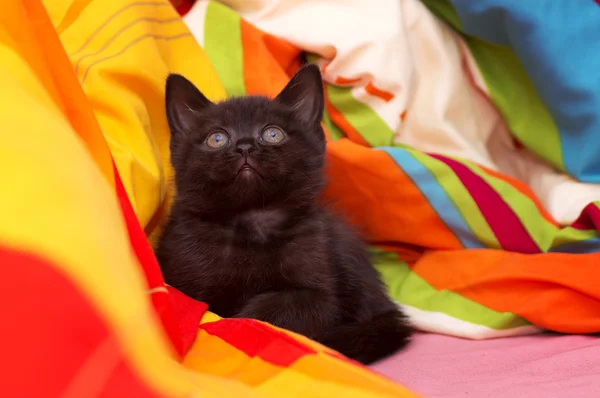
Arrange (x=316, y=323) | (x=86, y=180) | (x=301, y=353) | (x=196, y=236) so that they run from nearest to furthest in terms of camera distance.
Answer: (x=86, y=180), (x=301, y=353), (x=316, y=323), (x=196, y=236)

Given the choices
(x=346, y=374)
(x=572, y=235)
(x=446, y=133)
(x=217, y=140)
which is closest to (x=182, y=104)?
(x=217, y=140)

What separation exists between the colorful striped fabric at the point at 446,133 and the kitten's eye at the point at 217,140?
38 centimetres

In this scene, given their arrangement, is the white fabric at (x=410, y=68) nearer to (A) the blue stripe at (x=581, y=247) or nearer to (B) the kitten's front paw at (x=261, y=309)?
(A) the blue stripe at (x=581, y=247)

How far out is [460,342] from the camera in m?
1.33

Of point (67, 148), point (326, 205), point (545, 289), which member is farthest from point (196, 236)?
point (545, 289)

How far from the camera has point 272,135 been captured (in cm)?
133

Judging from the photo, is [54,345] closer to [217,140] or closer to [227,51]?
[217,140]

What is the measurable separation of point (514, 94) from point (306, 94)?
0.64 meters

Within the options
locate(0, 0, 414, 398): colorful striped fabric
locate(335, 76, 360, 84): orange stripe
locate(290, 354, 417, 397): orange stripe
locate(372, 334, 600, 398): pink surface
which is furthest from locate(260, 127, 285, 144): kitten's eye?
locate(290, 354, 417, 397): orange stripe

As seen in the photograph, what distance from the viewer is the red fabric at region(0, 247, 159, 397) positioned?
509mm

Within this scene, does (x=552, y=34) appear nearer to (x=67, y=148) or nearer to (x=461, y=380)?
(x=461, y=380)

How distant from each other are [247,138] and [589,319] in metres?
0.80

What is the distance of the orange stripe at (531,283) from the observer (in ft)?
4.17

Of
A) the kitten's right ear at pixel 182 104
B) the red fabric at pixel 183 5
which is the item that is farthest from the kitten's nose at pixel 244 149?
the red fabric at pixel 183 5
